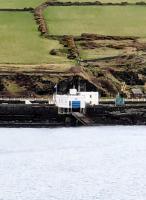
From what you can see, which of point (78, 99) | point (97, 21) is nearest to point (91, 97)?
point (78, 99)

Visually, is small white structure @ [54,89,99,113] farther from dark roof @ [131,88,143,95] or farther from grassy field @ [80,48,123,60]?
grassy field @ [80,48,123,60]

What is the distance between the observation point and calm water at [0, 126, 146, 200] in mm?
91562

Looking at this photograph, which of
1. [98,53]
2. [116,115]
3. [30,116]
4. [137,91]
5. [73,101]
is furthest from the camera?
[98,53]

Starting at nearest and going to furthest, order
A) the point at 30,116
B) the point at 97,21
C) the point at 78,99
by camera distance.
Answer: the point at 30,116 → the point at 78,99 → the point at 97,21

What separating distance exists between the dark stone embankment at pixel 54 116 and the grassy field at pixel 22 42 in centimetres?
2949

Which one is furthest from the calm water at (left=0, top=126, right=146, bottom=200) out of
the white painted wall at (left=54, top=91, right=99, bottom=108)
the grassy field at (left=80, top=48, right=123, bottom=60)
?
the grassy field at (left=80, top=48, right=123, bottom=60)

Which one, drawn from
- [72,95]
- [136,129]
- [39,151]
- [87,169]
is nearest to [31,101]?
[72,95]

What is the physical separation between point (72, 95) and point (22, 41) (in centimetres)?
3885

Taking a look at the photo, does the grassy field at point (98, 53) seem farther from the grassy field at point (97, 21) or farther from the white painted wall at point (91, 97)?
the white painted wall at point (91, 97)

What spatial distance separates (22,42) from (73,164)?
73.5 metres

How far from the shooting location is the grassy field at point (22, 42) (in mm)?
167125

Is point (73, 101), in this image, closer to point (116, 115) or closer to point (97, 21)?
point (116, 115)

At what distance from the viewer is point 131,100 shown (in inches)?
5832

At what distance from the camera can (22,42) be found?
176 m
